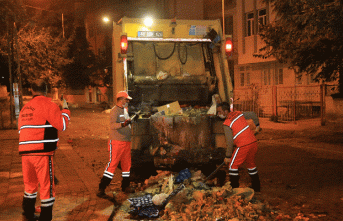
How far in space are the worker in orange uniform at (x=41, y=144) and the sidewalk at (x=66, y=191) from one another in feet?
2.60

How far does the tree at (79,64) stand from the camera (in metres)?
29.0

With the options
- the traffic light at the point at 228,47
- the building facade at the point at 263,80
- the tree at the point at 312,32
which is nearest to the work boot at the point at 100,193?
the traffic light at the point at 228,47

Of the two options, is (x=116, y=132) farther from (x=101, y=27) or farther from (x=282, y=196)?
(x=101, y=27)

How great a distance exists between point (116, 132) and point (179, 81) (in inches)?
104

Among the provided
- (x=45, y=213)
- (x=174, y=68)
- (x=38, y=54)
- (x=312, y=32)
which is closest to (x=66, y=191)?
(x=45, y=213)

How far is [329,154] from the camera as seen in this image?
8.60m

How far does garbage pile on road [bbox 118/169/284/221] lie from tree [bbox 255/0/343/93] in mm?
4908

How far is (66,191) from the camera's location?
223 inches

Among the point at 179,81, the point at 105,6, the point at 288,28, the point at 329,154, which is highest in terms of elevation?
the point at 105,6

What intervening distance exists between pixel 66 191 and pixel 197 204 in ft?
7.84

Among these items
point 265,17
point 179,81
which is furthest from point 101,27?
point 179,81

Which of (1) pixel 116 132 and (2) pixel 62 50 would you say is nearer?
(1) pixel 116 132

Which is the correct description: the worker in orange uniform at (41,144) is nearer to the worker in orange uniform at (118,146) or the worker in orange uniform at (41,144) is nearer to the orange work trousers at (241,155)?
the worker in orange uniform at (118,146)

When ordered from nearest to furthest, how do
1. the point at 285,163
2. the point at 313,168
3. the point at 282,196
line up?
the point at 282,196, the point at 313,168, the point at 285,163
